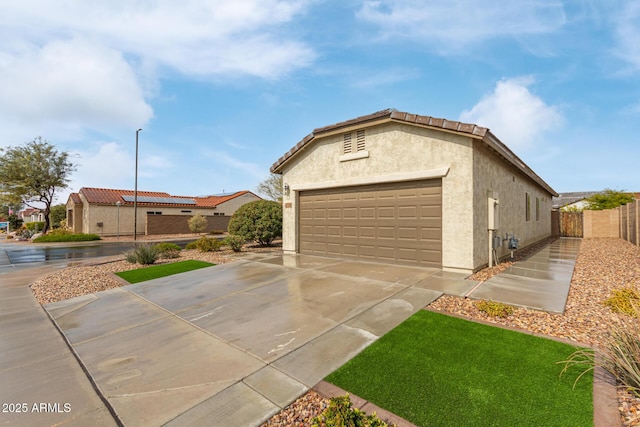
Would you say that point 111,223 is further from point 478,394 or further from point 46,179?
point 478,394

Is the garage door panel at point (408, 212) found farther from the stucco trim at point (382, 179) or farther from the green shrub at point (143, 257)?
the green shrub at point (143, 257)

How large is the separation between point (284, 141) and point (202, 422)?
1663cm

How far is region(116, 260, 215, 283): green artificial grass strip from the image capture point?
819 centimetres

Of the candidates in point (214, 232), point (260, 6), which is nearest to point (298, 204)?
point (260, 6)

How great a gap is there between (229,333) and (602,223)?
26122 mm

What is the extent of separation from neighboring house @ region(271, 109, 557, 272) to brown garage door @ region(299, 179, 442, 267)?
1.2 inches

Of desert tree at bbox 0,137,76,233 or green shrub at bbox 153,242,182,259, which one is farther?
desert tree at bbox 0,137,76,233

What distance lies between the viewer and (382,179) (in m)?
8.99

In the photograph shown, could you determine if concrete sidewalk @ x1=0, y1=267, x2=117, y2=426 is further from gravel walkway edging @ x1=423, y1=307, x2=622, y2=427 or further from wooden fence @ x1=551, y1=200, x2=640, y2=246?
wooden fence @ x1=551, y1=200, x2=640, y2=246

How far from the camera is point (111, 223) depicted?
27.6 m

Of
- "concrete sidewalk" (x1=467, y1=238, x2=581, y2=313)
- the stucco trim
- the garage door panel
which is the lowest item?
"concrete sidewalk" (x1=467, y1=238, x2=581, y2=313)

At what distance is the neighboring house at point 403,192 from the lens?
7605mm

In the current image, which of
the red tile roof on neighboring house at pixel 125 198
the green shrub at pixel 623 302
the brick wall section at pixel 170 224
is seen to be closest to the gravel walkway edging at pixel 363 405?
the green shrub at pixel 623 302

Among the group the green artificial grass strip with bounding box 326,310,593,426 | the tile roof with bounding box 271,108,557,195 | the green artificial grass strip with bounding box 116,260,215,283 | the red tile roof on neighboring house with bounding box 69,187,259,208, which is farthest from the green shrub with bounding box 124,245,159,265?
the red tile roof on neighboring house with bounding box 69,187,259,208
